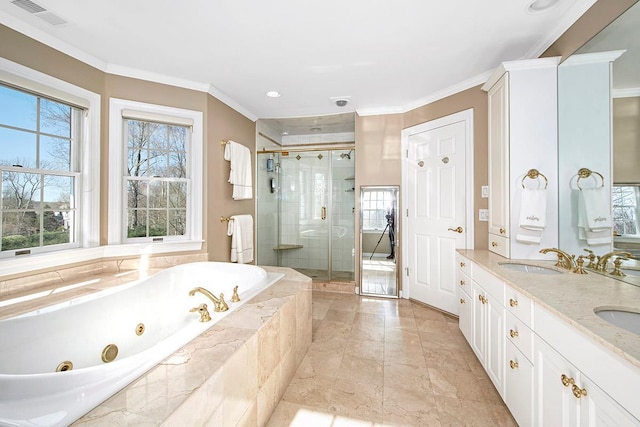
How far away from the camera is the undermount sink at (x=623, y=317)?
99cm

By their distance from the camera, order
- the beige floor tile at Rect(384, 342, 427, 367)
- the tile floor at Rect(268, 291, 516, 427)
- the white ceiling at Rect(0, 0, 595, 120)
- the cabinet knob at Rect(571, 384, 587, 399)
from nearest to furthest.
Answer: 1. the cabinet knob at Rect(571, 384, 587, 399)
2. the tile floor at Rect(268, 291, 516, 427)
3. the white ceiling at Rect(0, 0, 595, 120)
4. the beige floor tile at Rect(384, 342, 427, 367)

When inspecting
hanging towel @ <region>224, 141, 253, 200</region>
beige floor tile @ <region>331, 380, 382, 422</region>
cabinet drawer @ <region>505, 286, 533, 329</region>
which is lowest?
beige floor tile @ <region>331, 380, 382, 422</region>

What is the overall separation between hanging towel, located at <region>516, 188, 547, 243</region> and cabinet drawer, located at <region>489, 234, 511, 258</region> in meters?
0.12

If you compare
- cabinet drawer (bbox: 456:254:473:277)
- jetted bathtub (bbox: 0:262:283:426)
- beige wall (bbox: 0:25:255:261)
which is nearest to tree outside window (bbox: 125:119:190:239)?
beige wall (bbox: 0:25:255:261)

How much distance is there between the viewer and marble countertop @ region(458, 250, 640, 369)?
29.9 inches

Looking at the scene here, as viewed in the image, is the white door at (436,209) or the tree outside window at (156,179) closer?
the tree outside window at (156,179)

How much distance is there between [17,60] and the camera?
1.71 meters

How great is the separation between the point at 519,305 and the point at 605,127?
1.19 metres

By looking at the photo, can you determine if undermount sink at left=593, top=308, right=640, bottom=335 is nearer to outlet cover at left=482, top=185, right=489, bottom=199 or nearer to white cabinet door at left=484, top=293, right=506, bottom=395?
white cabinet door at left=484, top=293, right=506, bottom=395

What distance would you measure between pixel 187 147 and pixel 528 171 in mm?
3039

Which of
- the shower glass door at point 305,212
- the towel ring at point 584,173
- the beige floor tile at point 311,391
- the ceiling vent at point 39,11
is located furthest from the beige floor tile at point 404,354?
the ceiling vent at point 39,11

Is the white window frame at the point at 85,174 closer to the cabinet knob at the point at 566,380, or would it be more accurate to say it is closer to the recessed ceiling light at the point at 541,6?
the cabinet knob at the point at 566,380

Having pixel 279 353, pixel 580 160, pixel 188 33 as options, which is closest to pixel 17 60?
pixel 188 33

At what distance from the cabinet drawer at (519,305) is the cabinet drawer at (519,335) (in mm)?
29
